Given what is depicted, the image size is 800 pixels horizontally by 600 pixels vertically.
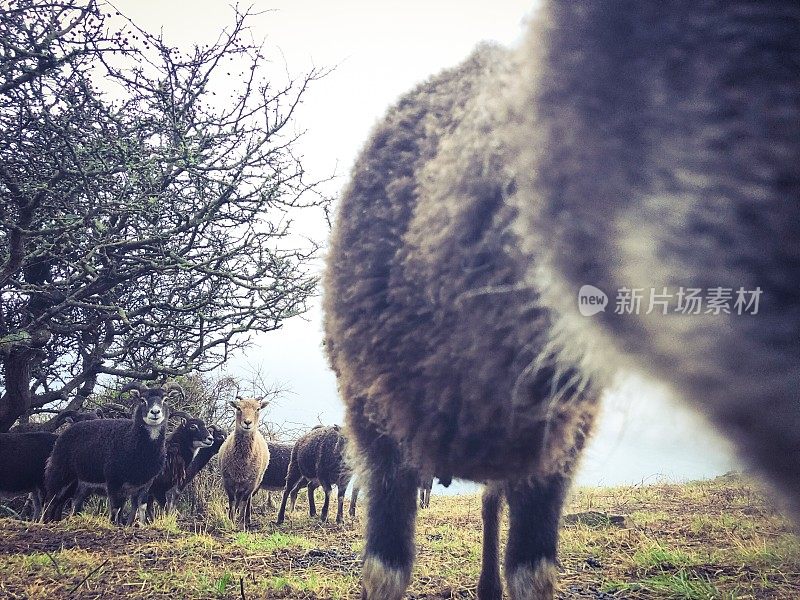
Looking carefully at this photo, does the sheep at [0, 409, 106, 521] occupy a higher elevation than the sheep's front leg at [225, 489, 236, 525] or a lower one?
higher

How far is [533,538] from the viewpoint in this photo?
98.2 inches

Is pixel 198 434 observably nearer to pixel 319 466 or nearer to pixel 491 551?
pixel 319 466

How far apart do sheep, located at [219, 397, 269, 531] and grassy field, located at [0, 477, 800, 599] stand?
232 centimetres

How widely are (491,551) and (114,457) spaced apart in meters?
5.47

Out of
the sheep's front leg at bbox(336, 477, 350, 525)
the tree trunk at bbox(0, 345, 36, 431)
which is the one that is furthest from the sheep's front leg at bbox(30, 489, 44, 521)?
the sheep's front leg at bbox(336, 477, 350, 525)

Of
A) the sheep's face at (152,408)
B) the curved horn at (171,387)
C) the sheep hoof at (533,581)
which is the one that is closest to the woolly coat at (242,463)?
the curved horn at (171,387)

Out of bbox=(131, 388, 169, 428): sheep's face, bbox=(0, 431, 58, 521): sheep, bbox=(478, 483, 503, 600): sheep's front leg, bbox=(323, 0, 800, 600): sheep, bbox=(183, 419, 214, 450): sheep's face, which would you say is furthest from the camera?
bbox=(183, 419, 214, 450): sheep's face

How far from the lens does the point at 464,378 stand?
1735 millimetres

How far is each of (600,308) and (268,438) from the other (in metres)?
11.7

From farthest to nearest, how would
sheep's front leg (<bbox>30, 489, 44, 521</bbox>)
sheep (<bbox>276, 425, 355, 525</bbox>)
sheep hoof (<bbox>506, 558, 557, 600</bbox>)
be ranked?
sheep (<bbox>276, 425, 355, 525</bbox>)
sheep's front leg (<bbox>30, 489, 44, 521</bbox>)
sheep hoof (<bbox>506, 558, 557, 600</bbox>)

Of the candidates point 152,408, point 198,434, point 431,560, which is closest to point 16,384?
point 152,408

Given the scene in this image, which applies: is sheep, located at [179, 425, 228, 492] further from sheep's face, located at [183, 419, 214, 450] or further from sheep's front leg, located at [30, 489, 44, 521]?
sheep's front leg, located at [30, 489, 44, 521]

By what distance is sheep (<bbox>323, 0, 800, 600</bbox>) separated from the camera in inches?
37.7

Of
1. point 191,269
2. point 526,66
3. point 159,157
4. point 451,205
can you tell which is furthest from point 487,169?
point 191,269
